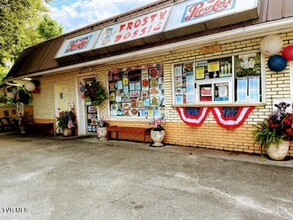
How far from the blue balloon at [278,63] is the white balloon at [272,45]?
0.41 ft

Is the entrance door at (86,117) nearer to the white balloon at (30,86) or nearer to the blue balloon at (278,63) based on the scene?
the white balloon at (30,86)

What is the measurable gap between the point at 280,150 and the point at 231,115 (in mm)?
1352

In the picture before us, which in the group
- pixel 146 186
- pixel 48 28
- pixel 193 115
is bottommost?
pixel 146 186

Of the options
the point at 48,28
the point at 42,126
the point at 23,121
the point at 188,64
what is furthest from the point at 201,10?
the point at 48,28

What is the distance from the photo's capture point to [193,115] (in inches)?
263

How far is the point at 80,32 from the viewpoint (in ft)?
31.4

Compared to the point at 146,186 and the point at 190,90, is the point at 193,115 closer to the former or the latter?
the point at 190,90

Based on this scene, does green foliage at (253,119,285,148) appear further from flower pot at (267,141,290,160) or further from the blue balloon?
the blue balloon

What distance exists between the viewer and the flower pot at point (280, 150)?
5080 mm

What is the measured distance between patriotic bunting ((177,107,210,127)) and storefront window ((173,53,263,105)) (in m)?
0.20

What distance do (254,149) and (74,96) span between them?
23.2ft

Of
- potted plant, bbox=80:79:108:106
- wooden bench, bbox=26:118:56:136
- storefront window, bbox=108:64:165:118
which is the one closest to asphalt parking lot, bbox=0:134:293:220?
storefront window, bbox=108:64:165:118

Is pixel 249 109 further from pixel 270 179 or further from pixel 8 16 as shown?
pixel 8 16

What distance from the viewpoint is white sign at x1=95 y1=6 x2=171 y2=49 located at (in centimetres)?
669
